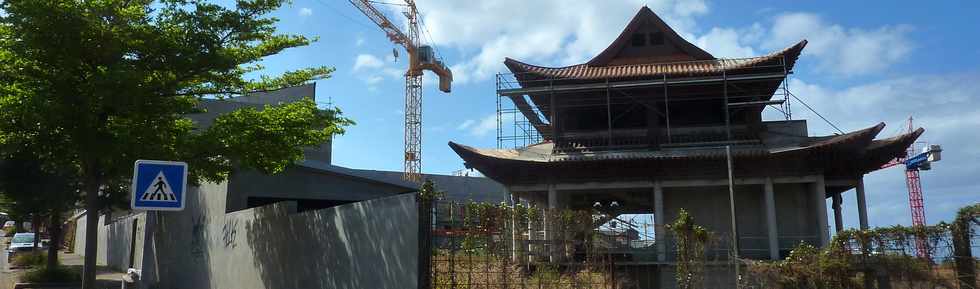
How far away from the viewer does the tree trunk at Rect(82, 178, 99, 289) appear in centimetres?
1074

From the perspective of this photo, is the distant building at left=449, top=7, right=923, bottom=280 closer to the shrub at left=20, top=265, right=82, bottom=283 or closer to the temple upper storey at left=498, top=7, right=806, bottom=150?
the temple upper storey at left=498, top=7, right=806, bottom=150

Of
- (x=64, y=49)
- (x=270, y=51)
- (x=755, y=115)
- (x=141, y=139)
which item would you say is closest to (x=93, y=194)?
(x=141, y=139)

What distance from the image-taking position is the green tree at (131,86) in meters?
10.6

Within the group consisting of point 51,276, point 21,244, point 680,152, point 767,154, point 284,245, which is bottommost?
point 51,276

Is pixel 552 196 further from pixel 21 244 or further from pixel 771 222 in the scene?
pixel 21 244

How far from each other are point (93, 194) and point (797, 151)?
19.5 meters

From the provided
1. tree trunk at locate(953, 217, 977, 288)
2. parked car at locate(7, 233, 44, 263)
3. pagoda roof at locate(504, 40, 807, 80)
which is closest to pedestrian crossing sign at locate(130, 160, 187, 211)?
tree trunk at locate(953, 217, 977, 288)

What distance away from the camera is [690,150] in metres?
24.2

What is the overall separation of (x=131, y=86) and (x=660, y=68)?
19.3 metres

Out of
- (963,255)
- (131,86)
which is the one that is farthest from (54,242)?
(963,255)

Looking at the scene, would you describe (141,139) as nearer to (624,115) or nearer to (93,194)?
(93,194)

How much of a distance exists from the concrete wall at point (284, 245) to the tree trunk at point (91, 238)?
0.80 meters

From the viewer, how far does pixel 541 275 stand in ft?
35.1

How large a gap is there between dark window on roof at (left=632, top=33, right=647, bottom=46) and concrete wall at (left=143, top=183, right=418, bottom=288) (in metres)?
17.7
